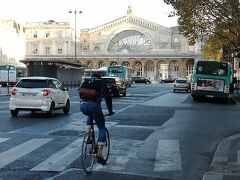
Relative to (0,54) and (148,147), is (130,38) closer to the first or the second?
(0,54)

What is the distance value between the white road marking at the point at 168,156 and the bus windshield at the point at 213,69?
22.3 meters

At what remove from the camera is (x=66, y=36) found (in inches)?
5315

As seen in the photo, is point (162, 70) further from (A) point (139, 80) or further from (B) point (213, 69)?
(B) point (213, 69)

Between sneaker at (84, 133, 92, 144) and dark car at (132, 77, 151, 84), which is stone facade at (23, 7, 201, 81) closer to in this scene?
dark car at (132, 77, 151, 84)

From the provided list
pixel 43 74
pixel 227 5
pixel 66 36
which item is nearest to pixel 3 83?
pixel 43 74

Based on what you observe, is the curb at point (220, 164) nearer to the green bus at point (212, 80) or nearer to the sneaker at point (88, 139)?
the sneaker at point (88, 139)

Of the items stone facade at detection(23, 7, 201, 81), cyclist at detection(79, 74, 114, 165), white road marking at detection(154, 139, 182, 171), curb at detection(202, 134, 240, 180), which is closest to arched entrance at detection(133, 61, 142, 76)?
stone facade at detection(23, 7, 201, 81)

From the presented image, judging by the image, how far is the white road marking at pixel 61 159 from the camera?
9133 millimetres

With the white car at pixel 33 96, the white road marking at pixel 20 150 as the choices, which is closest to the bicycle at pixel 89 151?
the white road marking at pixel 20 150

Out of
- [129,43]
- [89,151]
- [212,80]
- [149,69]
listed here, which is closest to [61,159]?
[89,151]

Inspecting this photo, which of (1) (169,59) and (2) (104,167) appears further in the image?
(1) (169,59)

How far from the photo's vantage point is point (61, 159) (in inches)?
397

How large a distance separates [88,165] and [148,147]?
3574 mm

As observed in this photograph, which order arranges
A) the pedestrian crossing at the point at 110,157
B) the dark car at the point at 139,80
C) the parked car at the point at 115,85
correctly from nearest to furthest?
the pedestrian crossing at the point at 110,157
the parked car at the point at 115,85
the dark car at the point at 139,80
